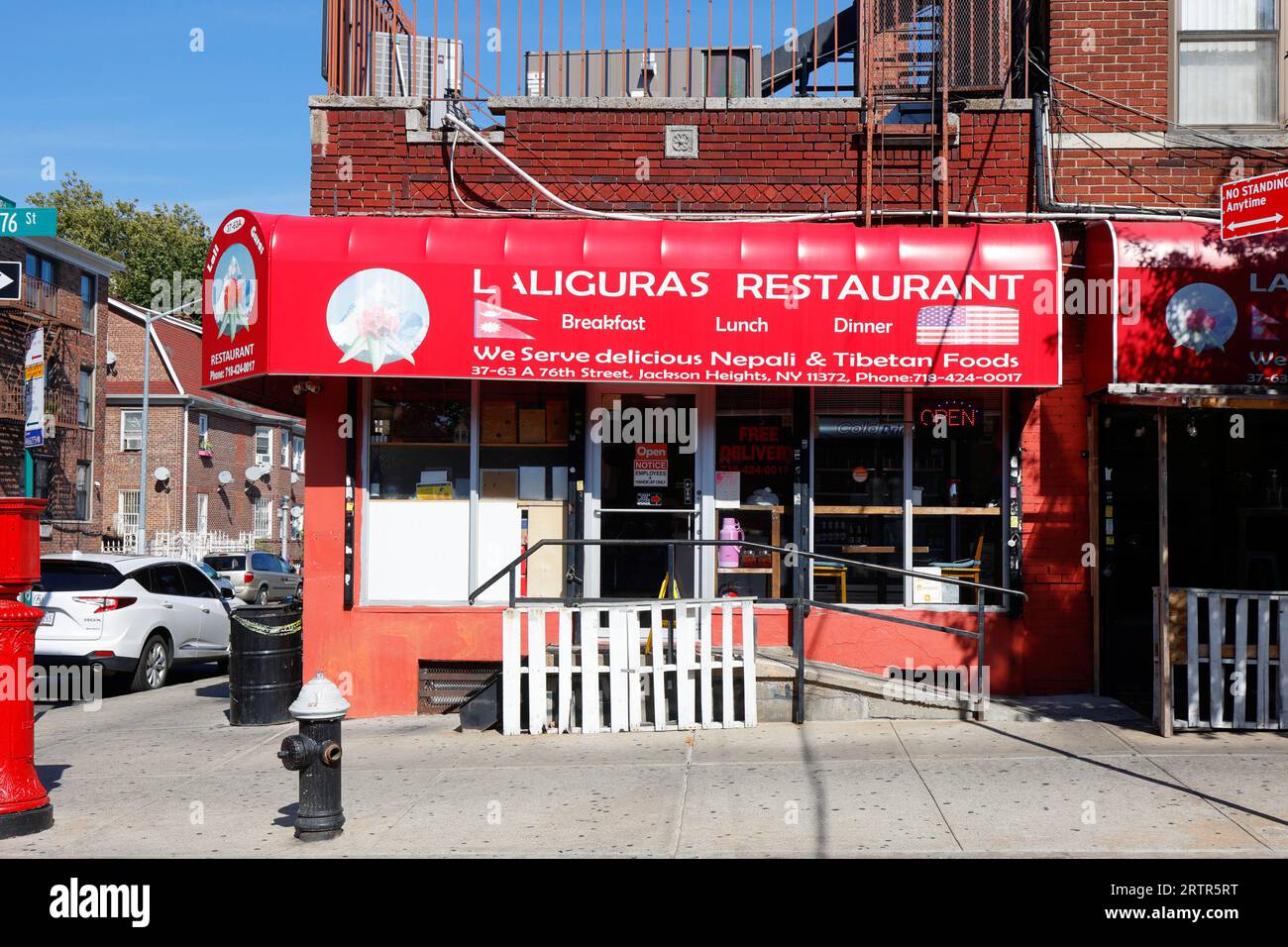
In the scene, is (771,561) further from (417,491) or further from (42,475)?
(42,475)

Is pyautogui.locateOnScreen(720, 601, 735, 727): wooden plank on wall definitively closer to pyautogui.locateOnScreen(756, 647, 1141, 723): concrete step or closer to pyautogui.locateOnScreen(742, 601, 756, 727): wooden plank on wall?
pyautogui.locateOnScreen(742, 601, 756, 727): wooden plank on wall

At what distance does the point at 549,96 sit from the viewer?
11.6 meters

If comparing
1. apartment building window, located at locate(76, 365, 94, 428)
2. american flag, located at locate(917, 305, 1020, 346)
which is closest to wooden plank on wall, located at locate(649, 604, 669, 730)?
american flag, located at locate(917, 305, 1020, 346)

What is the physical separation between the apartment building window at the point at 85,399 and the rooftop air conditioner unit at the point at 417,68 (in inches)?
1161

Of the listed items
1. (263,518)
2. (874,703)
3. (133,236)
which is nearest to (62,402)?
(263,518)

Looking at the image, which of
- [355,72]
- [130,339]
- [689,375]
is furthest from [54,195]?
[689,375]

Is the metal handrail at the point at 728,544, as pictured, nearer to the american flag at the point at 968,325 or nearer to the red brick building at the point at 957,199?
the red brick building at the point at 957,199

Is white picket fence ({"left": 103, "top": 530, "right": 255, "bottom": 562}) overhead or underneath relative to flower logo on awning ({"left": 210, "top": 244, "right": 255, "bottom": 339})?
underneath

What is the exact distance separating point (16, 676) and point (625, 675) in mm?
4550

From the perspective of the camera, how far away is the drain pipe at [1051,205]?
10.8 meters

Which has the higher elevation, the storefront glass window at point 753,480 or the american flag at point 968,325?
the american flag at point 968,325

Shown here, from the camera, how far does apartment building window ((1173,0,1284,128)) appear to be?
11.1 m

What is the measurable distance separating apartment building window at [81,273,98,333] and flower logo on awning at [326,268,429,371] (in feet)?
104

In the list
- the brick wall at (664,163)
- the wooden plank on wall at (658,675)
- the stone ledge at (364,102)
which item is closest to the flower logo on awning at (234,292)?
the brick wall at (664,163)
